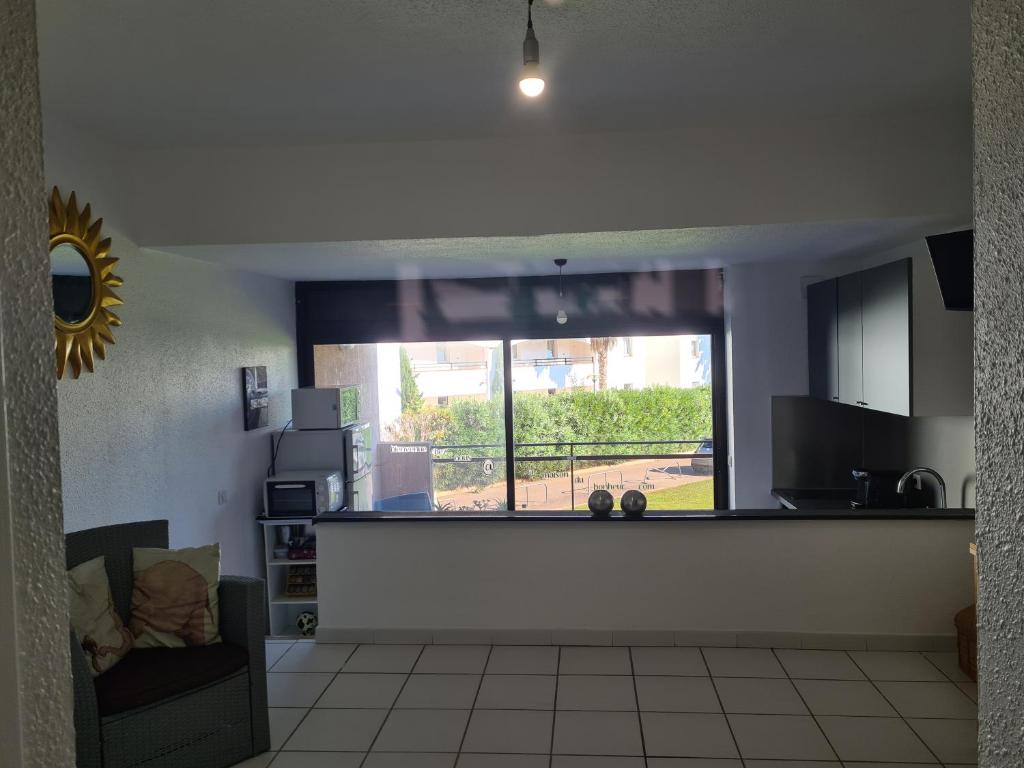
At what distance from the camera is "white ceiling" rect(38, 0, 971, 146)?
8.66ft

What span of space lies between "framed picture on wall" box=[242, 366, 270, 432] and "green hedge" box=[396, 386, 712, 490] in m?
1.34

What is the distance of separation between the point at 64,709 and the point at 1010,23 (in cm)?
133

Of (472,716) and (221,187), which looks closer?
(472,716)

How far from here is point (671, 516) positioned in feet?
14.1

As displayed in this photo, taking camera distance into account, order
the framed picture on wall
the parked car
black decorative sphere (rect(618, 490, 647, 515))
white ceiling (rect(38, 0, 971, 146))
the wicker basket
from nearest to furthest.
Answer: white ceiling (rect(38, 0, 971, 146)), the wicker basket, black decorative sphere (rect(618, 490, 647, 515)), the framed picture on wall, the parked car

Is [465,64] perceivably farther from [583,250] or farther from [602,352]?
[602,352]

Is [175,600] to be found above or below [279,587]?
above

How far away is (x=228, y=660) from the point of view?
3188 mm

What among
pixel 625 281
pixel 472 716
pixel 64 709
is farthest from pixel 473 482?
pixel 64 709

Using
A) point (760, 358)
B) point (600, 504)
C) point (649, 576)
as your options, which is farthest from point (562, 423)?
point (649, 576)

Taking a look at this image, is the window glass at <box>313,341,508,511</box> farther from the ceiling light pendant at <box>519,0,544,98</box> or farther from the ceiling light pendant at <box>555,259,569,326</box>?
the ceiling light pendant at <box>519,0,544,98</box>

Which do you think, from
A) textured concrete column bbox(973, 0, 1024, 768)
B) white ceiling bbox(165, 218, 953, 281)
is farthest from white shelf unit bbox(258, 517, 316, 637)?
textured concrete column bbox(973, 0, 1024, 768)

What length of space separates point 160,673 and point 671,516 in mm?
2509

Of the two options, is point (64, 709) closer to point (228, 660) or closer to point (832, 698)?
point (228, 660)
